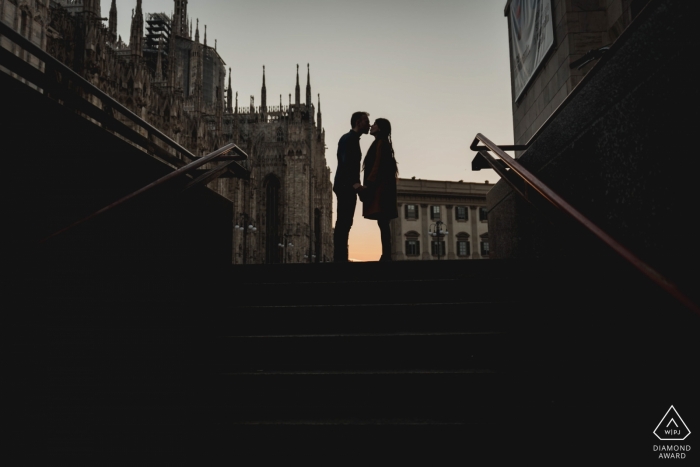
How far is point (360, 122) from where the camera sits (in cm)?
587

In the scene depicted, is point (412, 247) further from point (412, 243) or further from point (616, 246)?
point (616, 246)

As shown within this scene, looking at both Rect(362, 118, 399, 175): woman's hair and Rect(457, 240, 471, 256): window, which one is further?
Rect(457, 240, 471, 256): window

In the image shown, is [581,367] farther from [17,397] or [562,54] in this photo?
[562,54]

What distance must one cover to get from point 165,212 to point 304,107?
56.7m

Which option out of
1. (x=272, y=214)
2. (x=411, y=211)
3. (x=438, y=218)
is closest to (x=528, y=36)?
(x=411, y=211)

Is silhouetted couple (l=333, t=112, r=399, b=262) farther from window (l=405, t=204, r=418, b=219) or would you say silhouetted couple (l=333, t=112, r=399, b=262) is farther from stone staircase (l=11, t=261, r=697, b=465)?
window (l=405, t=204, r=418, b=219)

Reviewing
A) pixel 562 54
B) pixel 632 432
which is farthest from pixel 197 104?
pixel 632 432

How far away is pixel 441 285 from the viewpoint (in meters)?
3.49

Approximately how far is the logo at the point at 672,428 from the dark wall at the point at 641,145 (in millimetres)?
726

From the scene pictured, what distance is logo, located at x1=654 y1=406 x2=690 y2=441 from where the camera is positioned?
2027 mm

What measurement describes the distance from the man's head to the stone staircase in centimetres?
293

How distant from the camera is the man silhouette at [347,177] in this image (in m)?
5.84

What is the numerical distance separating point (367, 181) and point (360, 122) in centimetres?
79

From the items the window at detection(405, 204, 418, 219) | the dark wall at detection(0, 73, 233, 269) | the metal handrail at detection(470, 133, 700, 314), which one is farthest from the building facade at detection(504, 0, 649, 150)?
the window at detection(405, 204, 418, 219)
